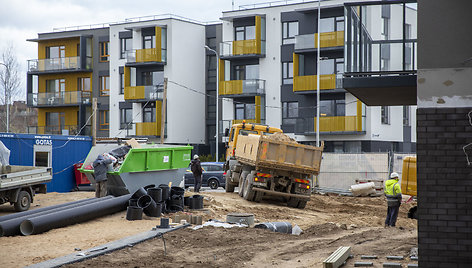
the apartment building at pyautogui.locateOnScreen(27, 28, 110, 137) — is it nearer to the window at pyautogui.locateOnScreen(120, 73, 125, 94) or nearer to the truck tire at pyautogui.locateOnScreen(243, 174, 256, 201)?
the window at pyautogui.locateOnScreen(120, 73, 125, 94)

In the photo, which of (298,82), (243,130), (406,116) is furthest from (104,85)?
(243,130)

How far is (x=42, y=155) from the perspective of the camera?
90.0 ft

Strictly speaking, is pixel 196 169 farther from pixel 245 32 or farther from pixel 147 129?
pixel 147 129

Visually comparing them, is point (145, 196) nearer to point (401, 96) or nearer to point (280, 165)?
point (280, 165)

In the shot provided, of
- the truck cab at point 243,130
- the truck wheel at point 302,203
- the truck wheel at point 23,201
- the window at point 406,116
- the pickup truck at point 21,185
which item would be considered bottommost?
the truck wheel at point 302,203

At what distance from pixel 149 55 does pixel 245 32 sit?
8834mm

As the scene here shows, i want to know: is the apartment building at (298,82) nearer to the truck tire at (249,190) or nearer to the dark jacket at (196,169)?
the dark jacket at (196,169)

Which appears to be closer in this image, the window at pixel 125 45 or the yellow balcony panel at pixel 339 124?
the yellow balcony panel at pixel 339 124

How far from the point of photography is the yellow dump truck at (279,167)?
2317cm

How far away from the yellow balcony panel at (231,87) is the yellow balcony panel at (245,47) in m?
2.25

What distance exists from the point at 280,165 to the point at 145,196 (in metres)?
6.22

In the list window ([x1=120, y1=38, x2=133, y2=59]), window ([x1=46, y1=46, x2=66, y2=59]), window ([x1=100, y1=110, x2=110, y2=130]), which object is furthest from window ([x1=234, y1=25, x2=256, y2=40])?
window ([x1=46, y1=46, x2=66, y2=59])

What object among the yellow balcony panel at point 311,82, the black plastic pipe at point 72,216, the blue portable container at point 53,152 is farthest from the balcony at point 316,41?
the black plastic pipe at point 72,216

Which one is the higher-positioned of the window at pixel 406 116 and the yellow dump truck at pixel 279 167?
the window at pixel 406 116
